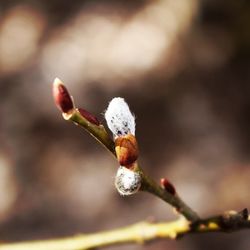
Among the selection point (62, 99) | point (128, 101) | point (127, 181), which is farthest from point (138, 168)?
point (128, 101)

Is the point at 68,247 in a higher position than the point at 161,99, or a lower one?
lower

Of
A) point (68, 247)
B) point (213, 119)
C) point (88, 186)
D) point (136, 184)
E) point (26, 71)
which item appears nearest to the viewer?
point (136, 184)

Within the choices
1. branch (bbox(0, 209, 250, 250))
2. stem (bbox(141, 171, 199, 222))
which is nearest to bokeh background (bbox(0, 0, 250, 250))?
branch (bbox(0, 209, 250, 250))

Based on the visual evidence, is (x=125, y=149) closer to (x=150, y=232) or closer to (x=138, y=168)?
(x=138, y=168)

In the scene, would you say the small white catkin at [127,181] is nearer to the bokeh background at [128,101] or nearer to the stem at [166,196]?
the stem at [166,196]

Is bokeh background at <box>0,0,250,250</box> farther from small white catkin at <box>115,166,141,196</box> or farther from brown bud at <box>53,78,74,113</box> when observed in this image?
A: brown bud at <box>53,78,74,113</box>

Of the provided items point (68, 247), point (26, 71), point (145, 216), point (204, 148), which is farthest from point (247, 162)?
point (68, 247)

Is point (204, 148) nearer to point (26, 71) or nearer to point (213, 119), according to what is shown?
point (213, 119)

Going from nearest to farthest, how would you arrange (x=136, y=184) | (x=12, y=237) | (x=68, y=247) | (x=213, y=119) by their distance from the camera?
1. (x=136, y=184)
2. (x=68, y=247)
3. (x=12, y=237)
4. (x=213, y=119)

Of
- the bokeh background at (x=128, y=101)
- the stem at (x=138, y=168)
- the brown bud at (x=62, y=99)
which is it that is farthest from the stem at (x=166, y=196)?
the bokeh background at (x=128, y=101)
